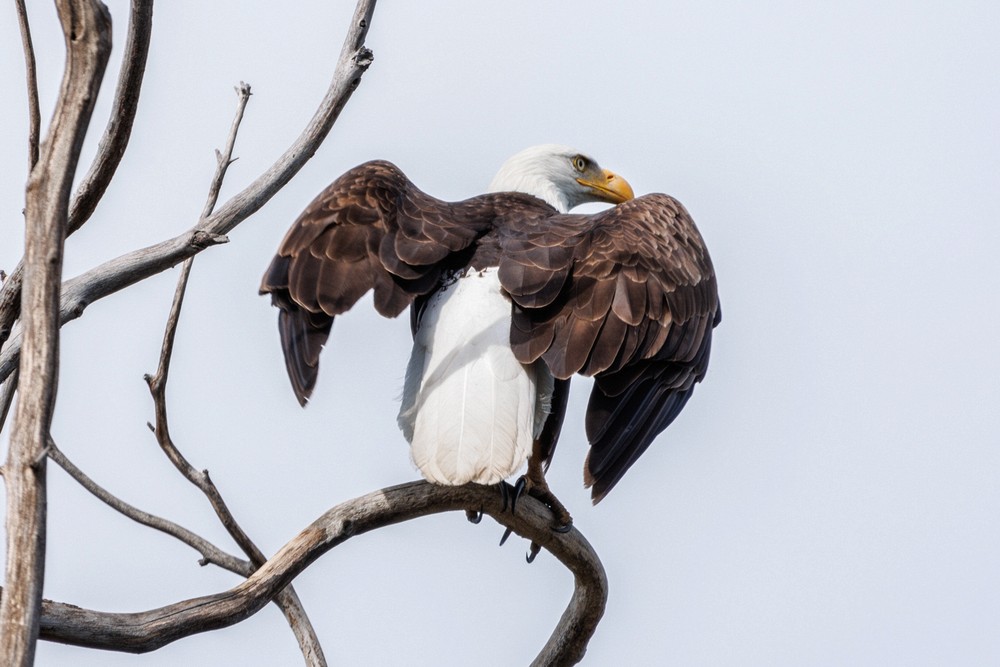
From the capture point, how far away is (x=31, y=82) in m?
2.96

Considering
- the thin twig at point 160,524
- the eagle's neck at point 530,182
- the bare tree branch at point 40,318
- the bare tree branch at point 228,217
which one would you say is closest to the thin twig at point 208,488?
the thin twig at point 160,524

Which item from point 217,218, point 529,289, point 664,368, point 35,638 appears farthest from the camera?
point 664,368

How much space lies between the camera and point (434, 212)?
4.65 meters

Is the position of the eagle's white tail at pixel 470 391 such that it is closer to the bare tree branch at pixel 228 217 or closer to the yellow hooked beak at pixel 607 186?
the bare tree branch at pixel 228 217

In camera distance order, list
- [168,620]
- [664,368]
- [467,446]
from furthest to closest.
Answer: [664,368] < [467,446] < [168,620]

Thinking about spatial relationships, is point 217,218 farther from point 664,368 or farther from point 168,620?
point 664,368

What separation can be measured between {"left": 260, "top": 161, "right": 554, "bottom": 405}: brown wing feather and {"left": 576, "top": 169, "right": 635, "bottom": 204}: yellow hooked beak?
73.8 inches

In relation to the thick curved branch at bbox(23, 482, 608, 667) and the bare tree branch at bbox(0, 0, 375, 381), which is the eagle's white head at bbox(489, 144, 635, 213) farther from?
the bare tree branch at bbox(0, 0, 375, 381)

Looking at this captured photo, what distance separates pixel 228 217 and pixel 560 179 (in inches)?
135

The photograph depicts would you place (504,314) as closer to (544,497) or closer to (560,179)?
(544,497)

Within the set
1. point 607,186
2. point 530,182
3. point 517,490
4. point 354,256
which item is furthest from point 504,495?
point 607,186

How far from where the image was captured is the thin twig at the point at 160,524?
4.10 metres

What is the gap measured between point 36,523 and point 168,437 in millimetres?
2137

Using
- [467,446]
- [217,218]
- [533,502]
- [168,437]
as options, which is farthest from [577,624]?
[217,218]
